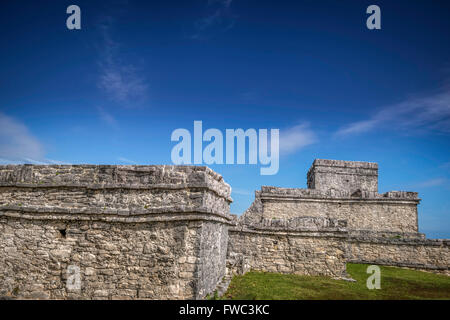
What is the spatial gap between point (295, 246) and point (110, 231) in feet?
23.5

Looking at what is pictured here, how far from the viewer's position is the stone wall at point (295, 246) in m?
11.3

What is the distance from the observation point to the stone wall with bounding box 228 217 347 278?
37.1 ft

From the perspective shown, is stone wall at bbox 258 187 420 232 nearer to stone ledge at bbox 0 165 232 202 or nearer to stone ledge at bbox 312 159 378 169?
stone ledge at bbox 312 159 378 169

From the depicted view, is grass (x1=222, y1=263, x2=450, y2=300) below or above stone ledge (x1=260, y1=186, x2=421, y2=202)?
below

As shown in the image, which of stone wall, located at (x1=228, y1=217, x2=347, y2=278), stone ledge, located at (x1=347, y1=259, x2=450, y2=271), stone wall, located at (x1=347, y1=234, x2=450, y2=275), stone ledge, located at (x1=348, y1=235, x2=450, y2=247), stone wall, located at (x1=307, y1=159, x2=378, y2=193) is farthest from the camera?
stone wall, located at (x1=307, y1=159, x2=378, y2=193)

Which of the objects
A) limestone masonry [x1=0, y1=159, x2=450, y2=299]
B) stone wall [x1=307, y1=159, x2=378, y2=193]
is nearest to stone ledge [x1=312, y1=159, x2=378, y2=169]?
stone wall [x1=307, y1=159, x2=378, y2=193]

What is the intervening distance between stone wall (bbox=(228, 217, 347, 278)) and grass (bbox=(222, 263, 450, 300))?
21.6 inches

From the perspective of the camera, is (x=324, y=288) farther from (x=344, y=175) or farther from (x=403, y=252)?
(x=344, y=175)

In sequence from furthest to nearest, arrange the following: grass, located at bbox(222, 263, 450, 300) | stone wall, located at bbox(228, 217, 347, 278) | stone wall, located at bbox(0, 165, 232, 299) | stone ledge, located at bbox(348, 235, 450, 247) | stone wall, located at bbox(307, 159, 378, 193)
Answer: stone wall, located at bbox(307, 159, 378, 193), stone ledge, located at bbox(348, 235, 450, 247), stone wall, located at bbox(228, 217, 347, 278), grass, located at bbox(222, 263, 450, 300), stone wall, located at bbox(0, 165, 232, 299)

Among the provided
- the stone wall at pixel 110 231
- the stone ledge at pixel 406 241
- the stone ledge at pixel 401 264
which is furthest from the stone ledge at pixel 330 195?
the stone wall at pixel 110 231

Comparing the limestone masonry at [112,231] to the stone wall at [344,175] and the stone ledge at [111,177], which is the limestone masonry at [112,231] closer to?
the stone ledge at [111,177]

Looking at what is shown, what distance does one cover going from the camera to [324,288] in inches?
365

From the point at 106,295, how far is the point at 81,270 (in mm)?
882
